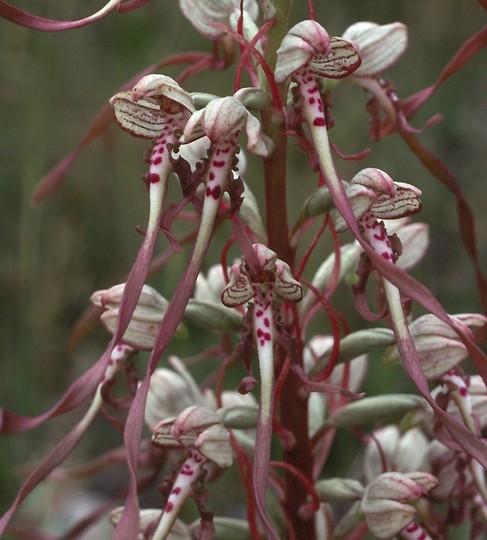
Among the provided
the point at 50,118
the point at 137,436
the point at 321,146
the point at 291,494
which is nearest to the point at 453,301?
the point at 50,118

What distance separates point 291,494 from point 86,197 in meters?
2.33

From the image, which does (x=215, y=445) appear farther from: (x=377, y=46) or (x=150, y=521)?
(x=377, y=46)

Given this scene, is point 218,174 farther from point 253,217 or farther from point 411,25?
point 411,25

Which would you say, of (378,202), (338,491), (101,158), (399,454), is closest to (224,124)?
(378,202)

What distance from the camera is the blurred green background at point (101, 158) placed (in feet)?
10.3

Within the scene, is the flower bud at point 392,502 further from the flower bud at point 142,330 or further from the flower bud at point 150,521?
the flower bud at point 142,330

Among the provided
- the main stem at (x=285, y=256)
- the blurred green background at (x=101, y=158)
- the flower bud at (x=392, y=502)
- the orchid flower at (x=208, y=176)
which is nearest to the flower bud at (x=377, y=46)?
the main stem at (x=285, y=256)

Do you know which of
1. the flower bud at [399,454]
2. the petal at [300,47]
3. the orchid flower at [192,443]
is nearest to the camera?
the petal at [300,47]

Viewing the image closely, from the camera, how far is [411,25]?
14.1ft

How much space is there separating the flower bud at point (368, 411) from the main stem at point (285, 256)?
0.21 ft

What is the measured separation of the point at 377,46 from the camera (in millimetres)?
1596

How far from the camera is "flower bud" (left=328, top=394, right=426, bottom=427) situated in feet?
5.35

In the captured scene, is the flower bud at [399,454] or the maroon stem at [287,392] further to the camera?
the flower bud at [399,454]

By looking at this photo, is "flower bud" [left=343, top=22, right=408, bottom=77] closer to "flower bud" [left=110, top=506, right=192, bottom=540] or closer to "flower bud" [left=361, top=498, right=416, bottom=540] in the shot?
"flower bud" [left=361, top=498, right=416, bottom=540]
